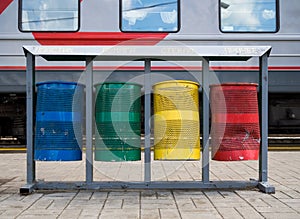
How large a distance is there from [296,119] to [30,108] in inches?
200

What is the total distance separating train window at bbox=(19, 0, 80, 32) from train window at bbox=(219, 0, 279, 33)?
2.59 meters

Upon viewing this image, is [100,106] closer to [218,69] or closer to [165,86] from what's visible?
[165,86]

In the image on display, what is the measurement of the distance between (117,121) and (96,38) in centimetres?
285

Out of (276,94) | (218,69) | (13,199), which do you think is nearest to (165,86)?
(13,199)

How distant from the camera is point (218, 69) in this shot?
23.2 feet

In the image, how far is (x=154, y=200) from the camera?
4.04 meters

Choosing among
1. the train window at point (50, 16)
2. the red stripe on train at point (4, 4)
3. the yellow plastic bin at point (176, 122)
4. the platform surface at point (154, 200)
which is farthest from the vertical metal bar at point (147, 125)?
the red stripe on train at point (4, 4)

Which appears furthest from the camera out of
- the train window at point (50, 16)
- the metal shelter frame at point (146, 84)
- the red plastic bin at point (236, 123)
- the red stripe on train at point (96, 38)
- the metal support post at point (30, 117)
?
the train window at point (50, 16)

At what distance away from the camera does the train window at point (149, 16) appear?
6926 millimetres

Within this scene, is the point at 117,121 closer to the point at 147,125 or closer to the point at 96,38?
the point at 147,125

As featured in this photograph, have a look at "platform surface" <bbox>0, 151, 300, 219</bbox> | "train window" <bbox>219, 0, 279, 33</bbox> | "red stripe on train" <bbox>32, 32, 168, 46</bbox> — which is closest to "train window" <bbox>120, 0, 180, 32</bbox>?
"red stripe on train" <bbox>32, 32, 168, 46</bbox>

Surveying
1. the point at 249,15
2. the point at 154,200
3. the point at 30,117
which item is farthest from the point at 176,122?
the point at 249,15

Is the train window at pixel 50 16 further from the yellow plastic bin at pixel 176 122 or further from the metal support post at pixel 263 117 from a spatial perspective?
the metal support post at pixel 263 117

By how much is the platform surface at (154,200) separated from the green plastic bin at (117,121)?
0.45 meters
